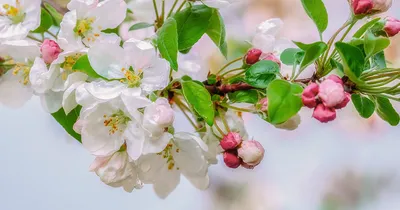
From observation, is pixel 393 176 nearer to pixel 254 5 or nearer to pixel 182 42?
pixel 254 5

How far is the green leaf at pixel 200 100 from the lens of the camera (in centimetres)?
67

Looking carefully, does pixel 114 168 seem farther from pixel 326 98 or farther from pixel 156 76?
pixel 326 98

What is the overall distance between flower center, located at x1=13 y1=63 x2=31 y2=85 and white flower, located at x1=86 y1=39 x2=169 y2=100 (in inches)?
5.4

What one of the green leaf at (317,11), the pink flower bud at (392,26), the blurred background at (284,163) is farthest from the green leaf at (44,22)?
the blurred background at (284,163)

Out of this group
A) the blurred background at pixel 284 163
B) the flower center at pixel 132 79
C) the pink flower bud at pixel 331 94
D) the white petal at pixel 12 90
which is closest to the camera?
the pink flower bud at pixel 331 94

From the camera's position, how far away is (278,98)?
0.61 metres

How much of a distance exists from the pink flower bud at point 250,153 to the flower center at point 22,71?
1.03ft

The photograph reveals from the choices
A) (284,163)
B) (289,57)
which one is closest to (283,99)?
(289,57)

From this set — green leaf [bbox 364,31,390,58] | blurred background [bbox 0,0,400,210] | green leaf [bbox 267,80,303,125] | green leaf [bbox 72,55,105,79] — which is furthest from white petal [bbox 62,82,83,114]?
blurred background [bbox 0,0,400,210]

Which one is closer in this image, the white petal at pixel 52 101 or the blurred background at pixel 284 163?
the white petal at pixel 52 101

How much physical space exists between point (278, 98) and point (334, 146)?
145 centimetres

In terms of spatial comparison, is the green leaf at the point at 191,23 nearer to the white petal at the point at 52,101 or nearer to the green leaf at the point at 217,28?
the green leaf at the point at 217,28

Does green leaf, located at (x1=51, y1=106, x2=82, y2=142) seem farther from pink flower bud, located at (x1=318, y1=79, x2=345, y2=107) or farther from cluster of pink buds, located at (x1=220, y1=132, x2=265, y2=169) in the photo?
pink flower bud, located at (x1=318, y1=79, x2=345, y2=107)

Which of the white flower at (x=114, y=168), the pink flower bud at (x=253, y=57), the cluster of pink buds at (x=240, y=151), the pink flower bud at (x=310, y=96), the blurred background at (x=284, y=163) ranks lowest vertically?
the blurred background at (x=284, y=163)
